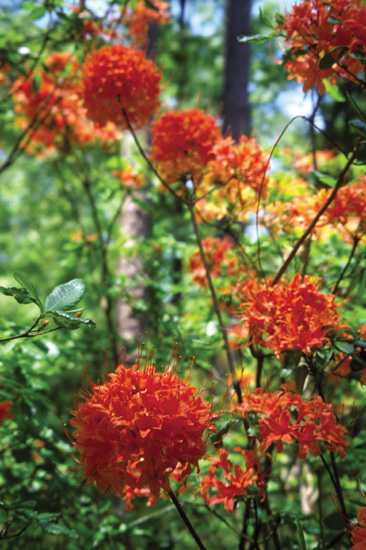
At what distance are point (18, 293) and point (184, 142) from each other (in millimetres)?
1003

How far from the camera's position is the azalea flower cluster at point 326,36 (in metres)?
1.23

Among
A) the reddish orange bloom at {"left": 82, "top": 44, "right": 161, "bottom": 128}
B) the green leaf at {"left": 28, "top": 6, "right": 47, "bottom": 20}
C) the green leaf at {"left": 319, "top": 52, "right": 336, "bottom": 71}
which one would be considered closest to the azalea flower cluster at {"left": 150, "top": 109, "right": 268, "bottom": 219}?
the reddish orange bloom at {"left": 82, "top": 44, "right": 161, "bottom": 128}

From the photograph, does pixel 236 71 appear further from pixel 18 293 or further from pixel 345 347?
pixel 18 293

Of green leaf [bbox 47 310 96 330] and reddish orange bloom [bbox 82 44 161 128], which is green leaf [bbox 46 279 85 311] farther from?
reddish orange bloom [bbox 82 44 161 128]

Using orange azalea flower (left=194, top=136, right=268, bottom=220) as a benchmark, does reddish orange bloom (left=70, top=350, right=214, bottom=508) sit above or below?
below

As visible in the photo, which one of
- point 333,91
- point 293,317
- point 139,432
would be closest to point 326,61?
point 333,91

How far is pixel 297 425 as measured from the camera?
1132 millimetres

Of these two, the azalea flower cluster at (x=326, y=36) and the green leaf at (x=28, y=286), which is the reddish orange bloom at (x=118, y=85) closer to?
the azalea flower cluster at (x=326, y=36)

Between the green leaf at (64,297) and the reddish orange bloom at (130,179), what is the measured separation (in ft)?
5.73

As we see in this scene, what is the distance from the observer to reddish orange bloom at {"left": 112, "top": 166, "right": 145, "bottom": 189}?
8.95ft

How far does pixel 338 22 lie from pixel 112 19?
1806 millimetres

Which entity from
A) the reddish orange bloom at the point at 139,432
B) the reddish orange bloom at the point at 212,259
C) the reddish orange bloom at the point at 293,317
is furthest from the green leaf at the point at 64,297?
the reddish orange bloom at the point at 212,259

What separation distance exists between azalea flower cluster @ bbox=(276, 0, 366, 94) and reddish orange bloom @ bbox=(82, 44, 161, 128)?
0.55 metres

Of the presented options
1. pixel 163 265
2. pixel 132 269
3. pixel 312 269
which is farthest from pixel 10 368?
pixel 132 269
